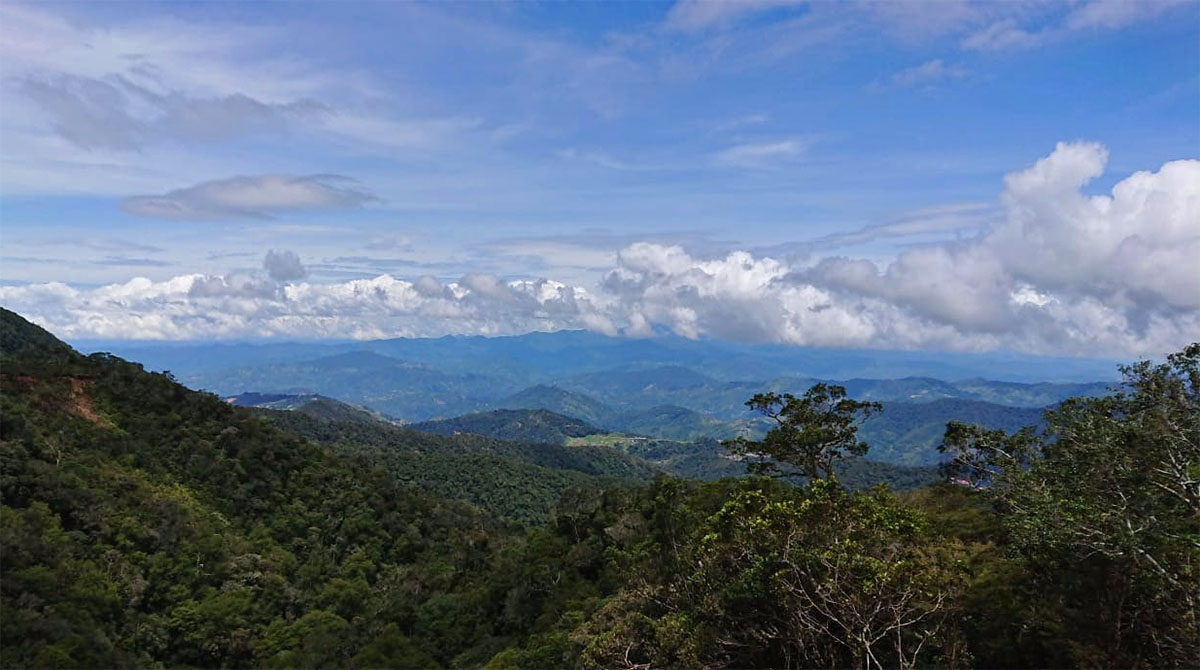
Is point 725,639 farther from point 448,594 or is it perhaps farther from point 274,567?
point 274,567

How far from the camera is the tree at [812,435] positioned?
31.1m

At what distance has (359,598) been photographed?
60.0 metres

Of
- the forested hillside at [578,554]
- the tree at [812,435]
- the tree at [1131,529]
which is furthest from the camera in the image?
the tree at [812,435]

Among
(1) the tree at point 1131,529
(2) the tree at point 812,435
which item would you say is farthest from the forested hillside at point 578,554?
(2) the tree at point 812,435

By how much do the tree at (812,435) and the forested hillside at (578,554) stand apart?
618 mm

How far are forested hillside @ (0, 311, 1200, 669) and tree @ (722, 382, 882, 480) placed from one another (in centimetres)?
62

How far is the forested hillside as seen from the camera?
49.1 ft

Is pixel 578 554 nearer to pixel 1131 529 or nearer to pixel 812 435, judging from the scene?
pixel 812 435

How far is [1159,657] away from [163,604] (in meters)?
62.8

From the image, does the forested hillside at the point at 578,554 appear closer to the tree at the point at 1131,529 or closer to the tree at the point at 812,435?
the tree at the point at 1131,529

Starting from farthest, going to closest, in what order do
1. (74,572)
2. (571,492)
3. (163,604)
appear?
(571,492)
(163,604)
(74,572)

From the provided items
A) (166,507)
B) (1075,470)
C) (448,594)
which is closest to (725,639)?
(1075,470)

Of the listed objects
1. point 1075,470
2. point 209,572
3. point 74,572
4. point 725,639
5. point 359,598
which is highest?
point 1075,470

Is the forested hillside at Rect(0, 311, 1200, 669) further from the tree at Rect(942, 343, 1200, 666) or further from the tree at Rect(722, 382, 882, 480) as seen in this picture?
the tree at Rect(722, 382, 882, 480)
